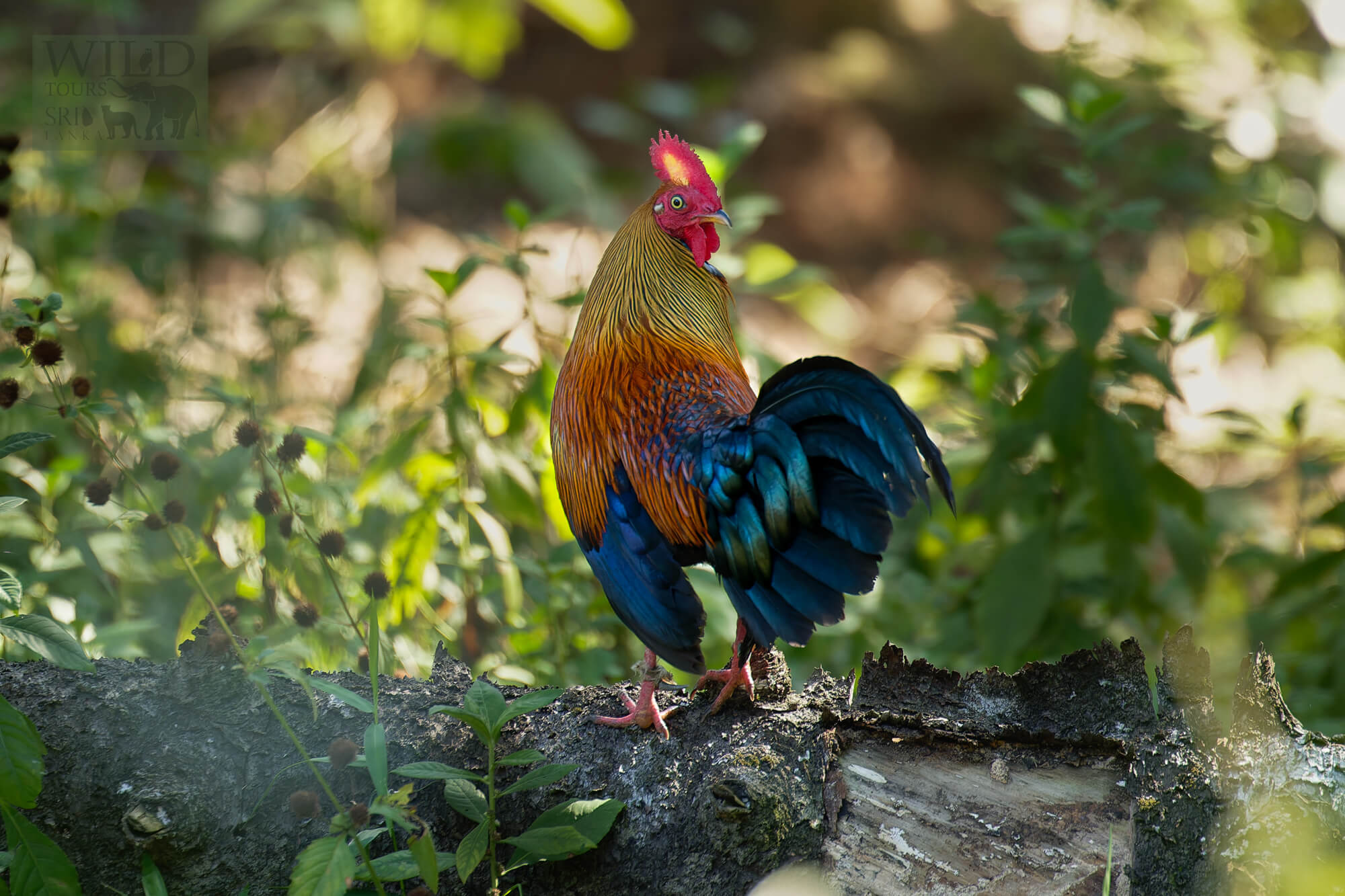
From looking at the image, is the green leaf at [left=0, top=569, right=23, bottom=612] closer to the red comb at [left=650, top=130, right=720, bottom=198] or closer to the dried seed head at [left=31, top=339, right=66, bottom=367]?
the dried seed head at [left=31, top=339, right=66, bottom=367]

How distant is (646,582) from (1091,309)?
1562 mm

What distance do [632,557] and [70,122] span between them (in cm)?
429

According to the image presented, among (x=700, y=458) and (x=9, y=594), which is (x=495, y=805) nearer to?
(x=700, y=458)

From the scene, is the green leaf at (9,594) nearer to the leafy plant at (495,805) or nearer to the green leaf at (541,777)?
the leafy plant at (495,805)

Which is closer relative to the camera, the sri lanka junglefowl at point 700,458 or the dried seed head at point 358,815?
the dried seed head at point 358,815

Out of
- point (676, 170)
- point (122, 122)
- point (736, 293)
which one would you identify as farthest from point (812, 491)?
point (122, 122)

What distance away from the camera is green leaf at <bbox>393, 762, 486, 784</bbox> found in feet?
5.76

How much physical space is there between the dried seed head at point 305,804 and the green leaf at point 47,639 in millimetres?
449

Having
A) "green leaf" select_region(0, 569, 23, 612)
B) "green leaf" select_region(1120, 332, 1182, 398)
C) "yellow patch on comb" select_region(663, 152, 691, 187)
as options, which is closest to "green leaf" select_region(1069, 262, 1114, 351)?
"green leaf" select_region(1120, 332, 1182, 398)

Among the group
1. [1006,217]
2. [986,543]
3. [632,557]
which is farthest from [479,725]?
[1006,217]

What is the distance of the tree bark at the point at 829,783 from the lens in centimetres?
181

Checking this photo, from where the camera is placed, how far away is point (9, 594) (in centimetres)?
181

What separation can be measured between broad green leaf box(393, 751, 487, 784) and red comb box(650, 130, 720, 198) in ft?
4.93

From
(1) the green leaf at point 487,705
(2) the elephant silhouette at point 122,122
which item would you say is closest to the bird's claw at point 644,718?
(1) the green leaf at point 487,705
